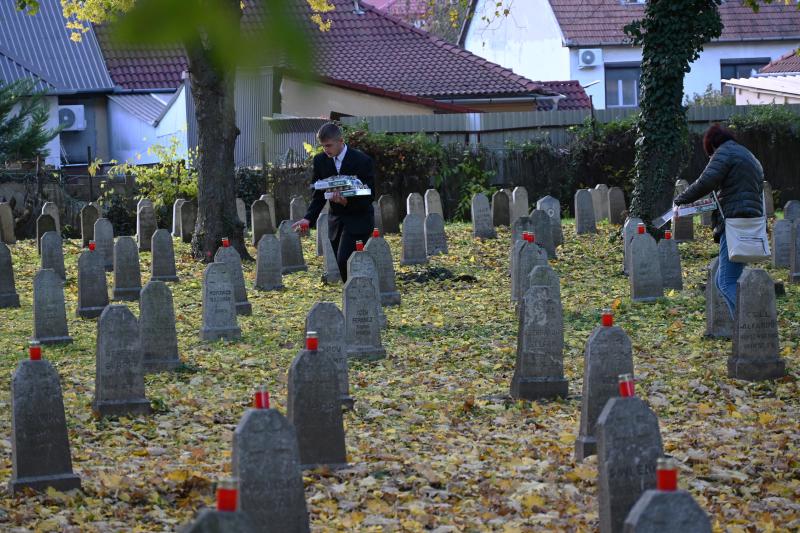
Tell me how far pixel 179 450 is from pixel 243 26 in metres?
6.16

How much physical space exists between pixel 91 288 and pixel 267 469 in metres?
10.1

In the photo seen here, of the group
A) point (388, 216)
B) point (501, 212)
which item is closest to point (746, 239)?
point (388, 216)

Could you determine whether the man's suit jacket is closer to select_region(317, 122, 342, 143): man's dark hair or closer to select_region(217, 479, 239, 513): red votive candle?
select_region(317, 122, 342, 143): man's dark hair

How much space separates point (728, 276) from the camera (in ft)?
37.3

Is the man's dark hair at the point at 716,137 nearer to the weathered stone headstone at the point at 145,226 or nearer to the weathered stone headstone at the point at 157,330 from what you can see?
the weathered stone headstone at the point at 157,330

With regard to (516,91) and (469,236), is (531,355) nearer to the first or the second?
(469,236)

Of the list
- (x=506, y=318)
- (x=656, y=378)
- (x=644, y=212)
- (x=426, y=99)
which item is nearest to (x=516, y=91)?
(x=426, y=99)

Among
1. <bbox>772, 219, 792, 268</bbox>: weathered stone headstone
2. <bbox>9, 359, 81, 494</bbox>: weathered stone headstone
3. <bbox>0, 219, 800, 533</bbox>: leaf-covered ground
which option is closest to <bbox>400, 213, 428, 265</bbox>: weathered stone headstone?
<bbox>0, 219, 800, 533</bbox>: leaf-covered ground

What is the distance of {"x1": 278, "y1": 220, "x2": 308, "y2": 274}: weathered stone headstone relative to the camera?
63.8 ft

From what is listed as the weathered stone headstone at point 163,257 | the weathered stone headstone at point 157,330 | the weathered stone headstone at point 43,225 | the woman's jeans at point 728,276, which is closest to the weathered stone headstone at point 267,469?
the weathered stone headstone at point 157,330

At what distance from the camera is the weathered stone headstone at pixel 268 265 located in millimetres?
17328

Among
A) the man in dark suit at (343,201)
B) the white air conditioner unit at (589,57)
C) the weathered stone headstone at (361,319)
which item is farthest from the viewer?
the white air conditioner unit at (589,57)

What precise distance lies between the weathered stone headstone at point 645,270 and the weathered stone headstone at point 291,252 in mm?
6253

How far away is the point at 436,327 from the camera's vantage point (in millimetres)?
13859
